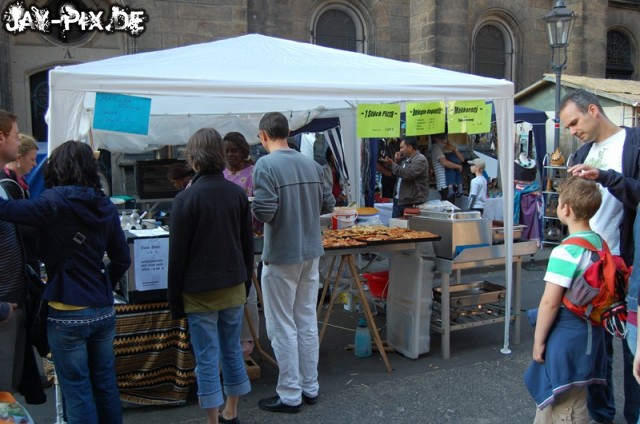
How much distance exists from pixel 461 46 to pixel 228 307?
11.0 m

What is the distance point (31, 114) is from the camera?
10344 mm

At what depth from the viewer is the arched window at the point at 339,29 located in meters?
12.6

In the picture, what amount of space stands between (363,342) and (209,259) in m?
2.16

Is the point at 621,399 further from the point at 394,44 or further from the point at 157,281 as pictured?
the point at 394,44

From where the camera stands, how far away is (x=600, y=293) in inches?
105

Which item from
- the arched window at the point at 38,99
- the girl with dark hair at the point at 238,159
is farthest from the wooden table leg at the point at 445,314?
the arched window at the point at 38,99

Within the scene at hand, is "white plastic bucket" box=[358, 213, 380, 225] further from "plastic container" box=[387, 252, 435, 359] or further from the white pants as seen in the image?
the white pants

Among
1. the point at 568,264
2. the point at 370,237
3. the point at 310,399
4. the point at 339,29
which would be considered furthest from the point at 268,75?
the point at 339,29

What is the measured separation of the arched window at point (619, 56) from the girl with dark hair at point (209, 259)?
16273 millimetres

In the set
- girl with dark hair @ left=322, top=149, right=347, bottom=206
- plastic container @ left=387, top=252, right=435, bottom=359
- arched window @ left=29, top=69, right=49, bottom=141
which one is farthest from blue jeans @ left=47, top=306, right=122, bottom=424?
arched window @ left=29, top=69, right=49, bottom=141

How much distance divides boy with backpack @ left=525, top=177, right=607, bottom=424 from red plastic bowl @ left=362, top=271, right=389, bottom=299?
2702 millimetres

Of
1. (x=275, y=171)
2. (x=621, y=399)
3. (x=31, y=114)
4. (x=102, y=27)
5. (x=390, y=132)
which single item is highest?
(x=102, y=27)

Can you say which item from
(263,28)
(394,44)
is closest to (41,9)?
(263,28)

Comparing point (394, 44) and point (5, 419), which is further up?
point (394, 44)
